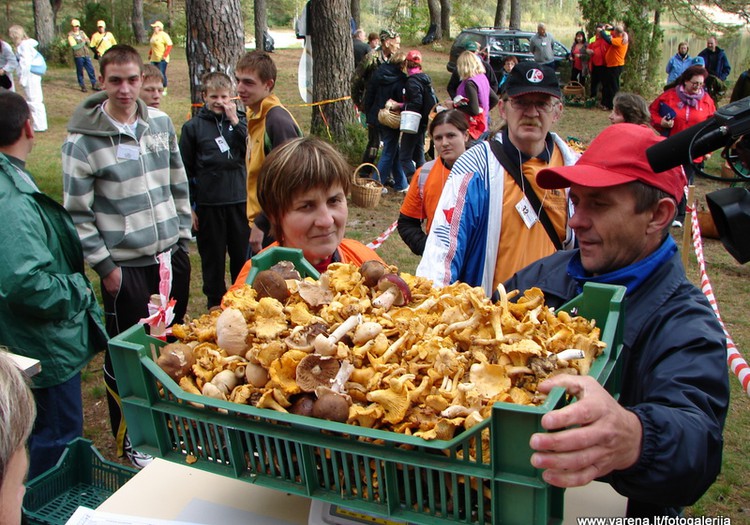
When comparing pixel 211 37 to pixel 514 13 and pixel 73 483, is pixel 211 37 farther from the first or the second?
pixel 514 13

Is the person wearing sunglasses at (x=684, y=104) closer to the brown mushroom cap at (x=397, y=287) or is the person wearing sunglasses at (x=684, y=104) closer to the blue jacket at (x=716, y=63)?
the blue jacket at (x=716, y=63)

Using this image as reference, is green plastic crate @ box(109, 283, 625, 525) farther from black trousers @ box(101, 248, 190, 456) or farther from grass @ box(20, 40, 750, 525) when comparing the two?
grass @ box(20, 40, 750, 525)

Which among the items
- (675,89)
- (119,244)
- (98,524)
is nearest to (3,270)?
(119,244)

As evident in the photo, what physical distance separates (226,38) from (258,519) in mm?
6779

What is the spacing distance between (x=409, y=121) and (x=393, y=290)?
24.6 feet

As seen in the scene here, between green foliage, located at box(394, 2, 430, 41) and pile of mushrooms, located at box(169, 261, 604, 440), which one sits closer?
pile of mushrooms, located at box(169, 261, 604, 440)

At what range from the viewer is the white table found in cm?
168

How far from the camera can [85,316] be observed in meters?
3.41

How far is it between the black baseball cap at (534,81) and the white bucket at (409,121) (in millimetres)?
5973

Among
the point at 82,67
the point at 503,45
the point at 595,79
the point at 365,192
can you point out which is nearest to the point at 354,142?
the point at 365,192

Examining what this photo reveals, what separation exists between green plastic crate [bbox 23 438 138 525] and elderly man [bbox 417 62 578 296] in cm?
172

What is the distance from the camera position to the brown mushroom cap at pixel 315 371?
1.46m

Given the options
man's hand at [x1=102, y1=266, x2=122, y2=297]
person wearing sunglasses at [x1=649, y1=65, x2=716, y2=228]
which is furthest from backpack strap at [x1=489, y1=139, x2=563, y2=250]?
person wearing sunglasses at [x1=649, y1=65, x2=716, y2=228]

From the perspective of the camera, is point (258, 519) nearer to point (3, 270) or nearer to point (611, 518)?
point (611, 518)
